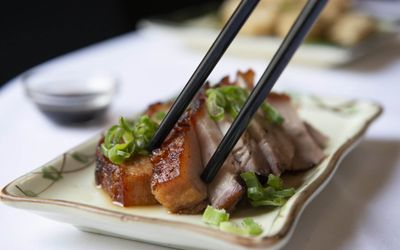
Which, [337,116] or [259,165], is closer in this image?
[259,165]

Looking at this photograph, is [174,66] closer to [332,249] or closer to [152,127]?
[152,127]

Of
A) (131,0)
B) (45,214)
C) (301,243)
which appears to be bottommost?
(131,0)

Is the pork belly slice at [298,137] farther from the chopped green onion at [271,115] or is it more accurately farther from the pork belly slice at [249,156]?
the pork belly slice at [249,156]

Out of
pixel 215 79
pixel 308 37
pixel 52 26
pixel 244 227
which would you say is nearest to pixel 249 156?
pixel 244 227

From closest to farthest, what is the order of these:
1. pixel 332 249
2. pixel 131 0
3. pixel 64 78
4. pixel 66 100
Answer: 1. pixel 332 249
2. pixel 66 100
3. pixel 64 78
4. pixel 131 0

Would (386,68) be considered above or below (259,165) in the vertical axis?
below

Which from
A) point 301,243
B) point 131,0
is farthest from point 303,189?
point 131,0
